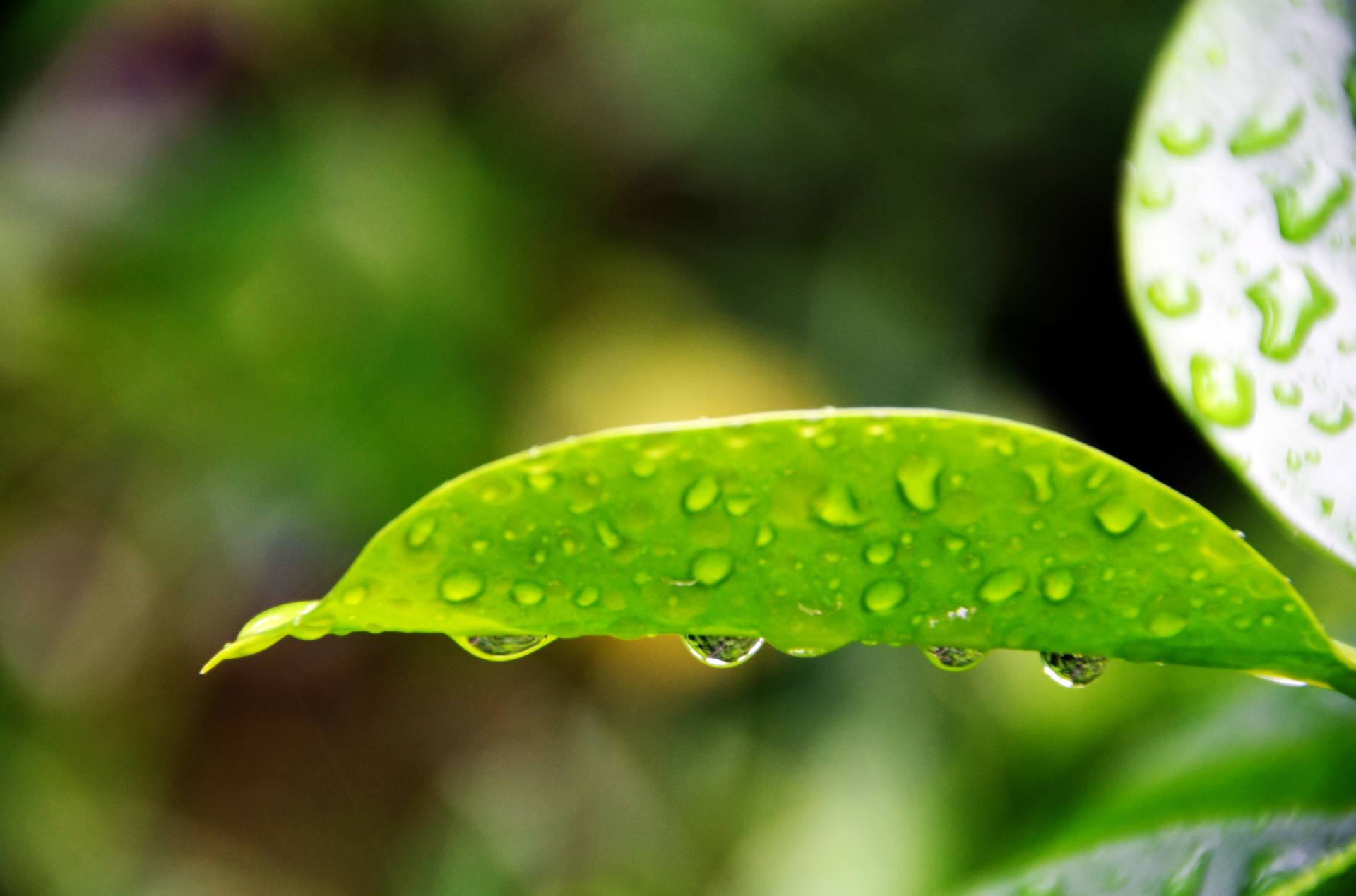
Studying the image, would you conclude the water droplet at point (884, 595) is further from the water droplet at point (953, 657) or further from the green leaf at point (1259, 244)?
the green leaf at point (1259, 244)

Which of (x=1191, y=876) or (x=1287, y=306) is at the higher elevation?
(x=1287, y=306)

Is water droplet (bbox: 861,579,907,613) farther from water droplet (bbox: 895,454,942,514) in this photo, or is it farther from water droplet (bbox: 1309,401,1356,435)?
water droplet (bbox: 1309,401,1356,435)

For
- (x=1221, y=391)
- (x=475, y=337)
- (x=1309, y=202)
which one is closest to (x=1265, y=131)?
(x=1309, y=202)

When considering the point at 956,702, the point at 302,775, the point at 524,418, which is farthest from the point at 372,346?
the point at 956,702

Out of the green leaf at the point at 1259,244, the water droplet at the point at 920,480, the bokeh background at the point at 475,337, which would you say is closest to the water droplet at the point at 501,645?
the water droplet at the point at 920,480

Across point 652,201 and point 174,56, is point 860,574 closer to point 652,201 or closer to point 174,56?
point 652,201

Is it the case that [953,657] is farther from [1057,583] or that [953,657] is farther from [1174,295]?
[1174,295]

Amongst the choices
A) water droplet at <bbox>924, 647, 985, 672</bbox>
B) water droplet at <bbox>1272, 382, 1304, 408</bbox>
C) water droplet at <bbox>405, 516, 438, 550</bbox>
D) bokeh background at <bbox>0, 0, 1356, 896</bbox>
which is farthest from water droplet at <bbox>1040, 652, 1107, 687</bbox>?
bokeh background at <bbox>0, 0, 1356, 896</bbox>
